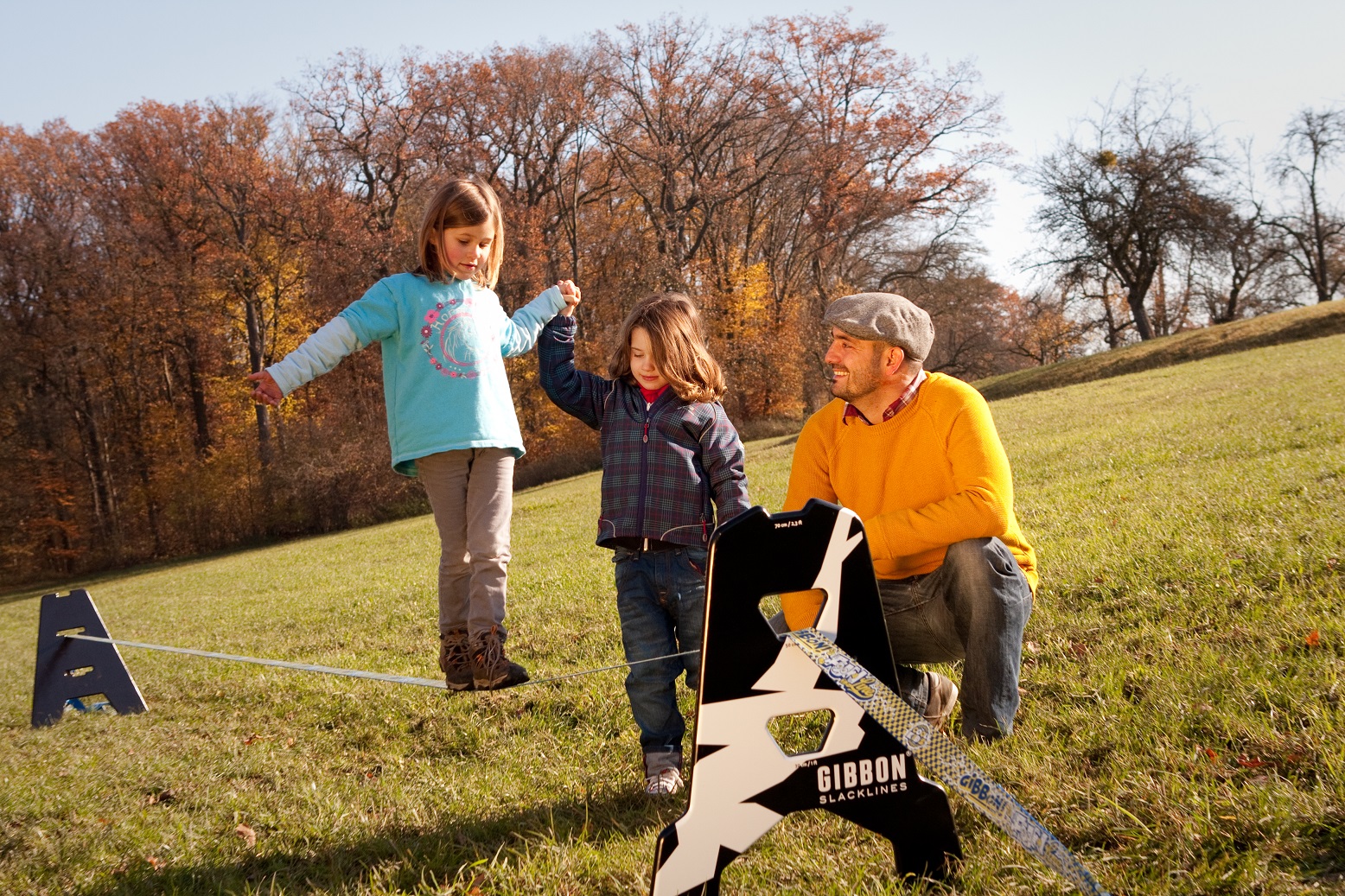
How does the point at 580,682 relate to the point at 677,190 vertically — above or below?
below

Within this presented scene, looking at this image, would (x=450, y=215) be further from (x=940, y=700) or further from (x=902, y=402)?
(x=940, y=700)

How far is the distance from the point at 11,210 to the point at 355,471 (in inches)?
704

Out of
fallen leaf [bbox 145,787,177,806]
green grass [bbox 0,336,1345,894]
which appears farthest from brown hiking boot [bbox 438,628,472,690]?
fallen leaf [bbox 145,787,177,806]

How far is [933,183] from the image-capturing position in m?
40.8

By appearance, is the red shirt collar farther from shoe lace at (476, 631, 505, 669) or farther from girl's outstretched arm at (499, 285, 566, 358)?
shoe lace at (476, 631, 505, 669)

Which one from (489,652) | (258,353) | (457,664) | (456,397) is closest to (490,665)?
(489,652)

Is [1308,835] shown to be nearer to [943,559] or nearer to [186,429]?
[943,559]

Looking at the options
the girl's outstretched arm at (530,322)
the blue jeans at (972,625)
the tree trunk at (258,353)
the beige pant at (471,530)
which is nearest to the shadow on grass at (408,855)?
the beige pant at (471,530)

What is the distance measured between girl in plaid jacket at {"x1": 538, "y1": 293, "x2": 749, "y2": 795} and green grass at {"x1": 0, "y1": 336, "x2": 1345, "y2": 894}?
366mm

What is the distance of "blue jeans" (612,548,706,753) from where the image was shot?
3.69 m

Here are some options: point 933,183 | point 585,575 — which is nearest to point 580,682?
point 585,575

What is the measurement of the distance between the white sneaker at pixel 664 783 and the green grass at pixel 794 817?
0.26 ft

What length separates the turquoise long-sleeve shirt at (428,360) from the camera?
402 cm

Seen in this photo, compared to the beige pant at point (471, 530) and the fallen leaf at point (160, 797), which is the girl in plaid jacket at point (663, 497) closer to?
the beige pant at point (471, 530)
